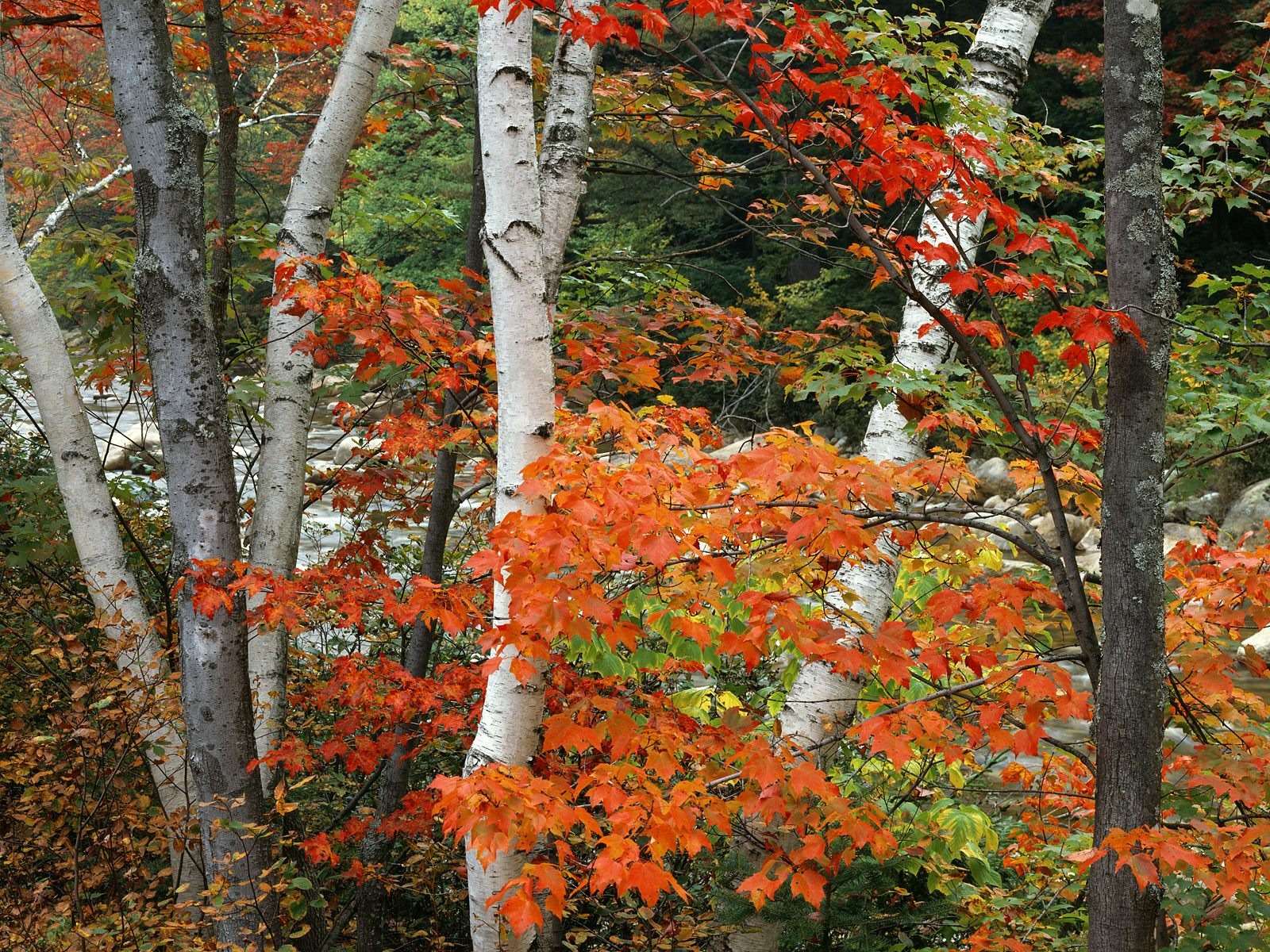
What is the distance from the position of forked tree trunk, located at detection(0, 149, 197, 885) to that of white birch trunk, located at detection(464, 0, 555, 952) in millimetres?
1661

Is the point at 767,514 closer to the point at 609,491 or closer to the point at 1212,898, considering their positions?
the point at 609,491

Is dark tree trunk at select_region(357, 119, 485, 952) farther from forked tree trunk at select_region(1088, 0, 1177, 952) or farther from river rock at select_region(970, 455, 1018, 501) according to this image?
river rock at select_region(970, 455, 1018, 501)

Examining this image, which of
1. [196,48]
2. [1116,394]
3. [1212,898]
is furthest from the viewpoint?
[196,48]

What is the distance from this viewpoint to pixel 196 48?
5457 millimetres

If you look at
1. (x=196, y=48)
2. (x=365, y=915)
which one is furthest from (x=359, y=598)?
(x=196, y=48)

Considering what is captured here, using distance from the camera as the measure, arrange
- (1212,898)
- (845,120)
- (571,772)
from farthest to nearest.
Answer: (571,772) < (845,120) < (1212,898)

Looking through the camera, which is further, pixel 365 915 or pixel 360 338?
pixel 365 915

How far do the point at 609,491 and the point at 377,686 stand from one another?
2580 millimetres

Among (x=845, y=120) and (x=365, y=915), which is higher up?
(x=845, y=120)

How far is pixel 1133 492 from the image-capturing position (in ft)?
6.91

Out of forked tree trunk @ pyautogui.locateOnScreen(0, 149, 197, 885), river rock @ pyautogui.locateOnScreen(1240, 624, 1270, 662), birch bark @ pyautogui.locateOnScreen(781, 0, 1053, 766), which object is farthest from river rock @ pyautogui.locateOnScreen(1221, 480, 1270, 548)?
forked tree trunk @ pyautogui.locateOnScreen(0, 149, 197, 885)

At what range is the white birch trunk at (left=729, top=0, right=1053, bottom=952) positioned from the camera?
3.12 meters

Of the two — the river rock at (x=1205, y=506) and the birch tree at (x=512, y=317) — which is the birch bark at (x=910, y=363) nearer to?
the birch tree at (x=512, y=317)

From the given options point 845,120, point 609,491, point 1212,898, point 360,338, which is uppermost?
point 845,120
